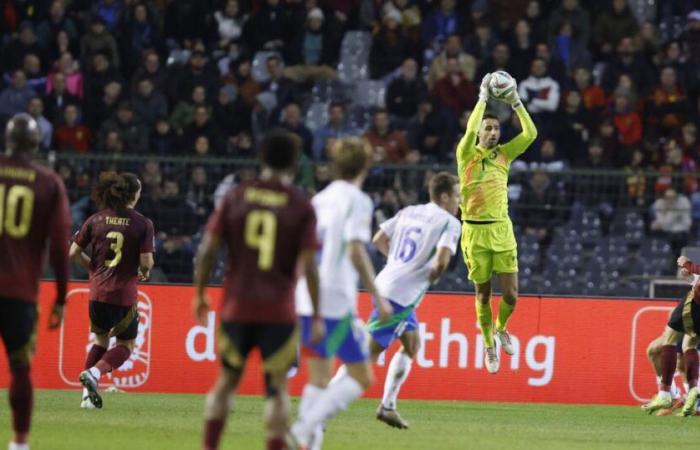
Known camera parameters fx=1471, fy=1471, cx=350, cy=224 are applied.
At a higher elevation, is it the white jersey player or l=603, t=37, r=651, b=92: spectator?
l=603, t=37, r=651, b=92: spectator

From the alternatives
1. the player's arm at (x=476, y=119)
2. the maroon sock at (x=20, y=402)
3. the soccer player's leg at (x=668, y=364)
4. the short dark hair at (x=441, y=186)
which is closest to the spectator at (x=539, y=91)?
the soccer player's leg at (x=668, y=364)

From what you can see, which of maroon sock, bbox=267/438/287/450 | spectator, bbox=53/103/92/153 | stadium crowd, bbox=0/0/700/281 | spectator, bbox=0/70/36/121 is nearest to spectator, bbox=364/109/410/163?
stadium crowd, bbox=0/0/700/281

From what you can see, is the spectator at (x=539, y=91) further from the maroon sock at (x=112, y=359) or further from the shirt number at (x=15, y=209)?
the shirt number at (x=15, y=209)

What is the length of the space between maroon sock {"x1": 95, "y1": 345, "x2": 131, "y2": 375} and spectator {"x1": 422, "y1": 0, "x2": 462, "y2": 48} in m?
9.98

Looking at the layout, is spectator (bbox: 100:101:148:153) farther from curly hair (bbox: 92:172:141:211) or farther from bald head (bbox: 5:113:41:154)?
bald head (bbox: 5:113:41:154)

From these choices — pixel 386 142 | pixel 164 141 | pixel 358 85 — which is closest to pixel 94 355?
pixel 164 141

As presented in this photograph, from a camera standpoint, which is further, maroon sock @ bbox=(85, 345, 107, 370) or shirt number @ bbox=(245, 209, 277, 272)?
maroon sock @ bbox=(85, 345, 107, 370)

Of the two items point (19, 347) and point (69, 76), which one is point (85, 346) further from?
point (19, 347)

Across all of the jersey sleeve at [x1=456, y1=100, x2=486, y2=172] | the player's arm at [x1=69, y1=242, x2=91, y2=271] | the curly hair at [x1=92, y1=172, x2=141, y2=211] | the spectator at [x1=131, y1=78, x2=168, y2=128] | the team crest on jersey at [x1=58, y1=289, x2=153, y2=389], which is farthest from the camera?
the spectator at [x1=131, y1=78, x2=168, y2=128]

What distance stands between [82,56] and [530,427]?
1114cm

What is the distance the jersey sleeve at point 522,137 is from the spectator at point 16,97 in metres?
8.54

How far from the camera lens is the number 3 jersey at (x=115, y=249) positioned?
1323 centimetres

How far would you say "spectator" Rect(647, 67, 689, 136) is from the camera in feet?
68.1

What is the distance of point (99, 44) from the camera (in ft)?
70.0
